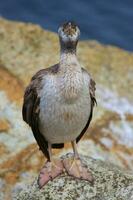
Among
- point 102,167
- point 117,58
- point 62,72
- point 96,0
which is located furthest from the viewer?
point 96,0

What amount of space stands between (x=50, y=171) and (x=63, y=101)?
973 millimetres

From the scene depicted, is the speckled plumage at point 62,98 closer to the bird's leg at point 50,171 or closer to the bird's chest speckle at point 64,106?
the bird's chest speckle at point 64,106

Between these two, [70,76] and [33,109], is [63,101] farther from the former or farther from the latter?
[33,109]

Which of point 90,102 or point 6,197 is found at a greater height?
point 90,102

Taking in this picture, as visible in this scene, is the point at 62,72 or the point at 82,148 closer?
the point at 62,72

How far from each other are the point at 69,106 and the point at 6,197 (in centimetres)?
277

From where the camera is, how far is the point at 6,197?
1117 centimetres

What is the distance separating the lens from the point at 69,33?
8.54m

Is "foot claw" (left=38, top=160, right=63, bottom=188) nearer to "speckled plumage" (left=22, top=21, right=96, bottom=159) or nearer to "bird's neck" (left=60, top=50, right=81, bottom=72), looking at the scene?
"speckled plumage" (left=22, top=21, right=96, bottom=159)

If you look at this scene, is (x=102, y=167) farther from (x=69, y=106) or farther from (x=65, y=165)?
(x=69, y=106)

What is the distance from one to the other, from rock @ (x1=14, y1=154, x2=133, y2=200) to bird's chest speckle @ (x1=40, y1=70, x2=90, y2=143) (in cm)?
53

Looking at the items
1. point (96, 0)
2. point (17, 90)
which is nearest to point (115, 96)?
point (17, 90)

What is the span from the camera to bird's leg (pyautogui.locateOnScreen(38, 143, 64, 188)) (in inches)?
364

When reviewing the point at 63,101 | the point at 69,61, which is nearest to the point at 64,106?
the point at 63,101
